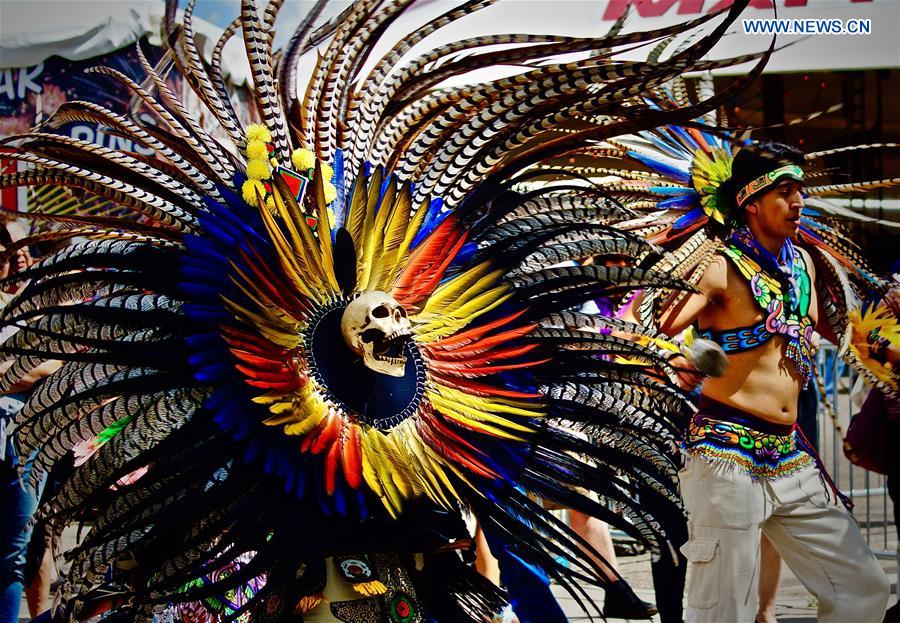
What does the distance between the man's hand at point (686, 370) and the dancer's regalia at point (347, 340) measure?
58cm

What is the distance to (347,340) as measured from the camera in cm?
261

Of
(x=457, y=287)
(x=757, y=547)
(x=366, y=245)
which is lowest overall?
(x=757, y=547)

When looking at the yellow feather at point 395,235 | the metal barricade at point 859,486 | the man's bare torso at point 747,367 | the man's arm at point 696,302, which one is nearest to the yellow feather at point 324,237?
the yellow feather at point 395,235

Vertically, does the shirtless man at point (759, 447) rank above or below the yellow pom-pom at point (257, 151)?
below

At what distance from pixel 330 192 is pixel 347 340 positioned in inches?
14.1

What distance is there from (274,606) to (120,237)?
2.95 feet

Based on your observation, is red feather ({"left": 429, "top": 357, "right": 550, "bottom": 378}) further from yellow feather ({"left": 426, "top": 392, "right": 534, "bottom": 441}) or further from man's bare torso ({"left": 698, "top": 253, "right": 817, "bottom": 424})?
man's bare torso ({"left": 698, "top": 253, "right": 817, "bottom": 424})

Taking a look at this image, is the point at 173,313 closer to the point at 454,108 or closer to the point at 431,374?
the point at 431,374

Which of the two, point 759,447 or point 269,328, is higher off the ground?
point 269,328

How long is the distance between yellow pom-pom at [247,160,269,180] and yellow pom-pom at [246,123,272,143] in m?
0.07

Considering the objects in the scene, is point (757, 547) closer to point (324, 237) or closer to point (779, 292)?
point (779, 292)

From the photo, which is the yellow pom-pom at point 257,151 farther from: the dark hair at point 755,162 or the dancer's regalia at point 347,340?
the dark hair at point 755,162

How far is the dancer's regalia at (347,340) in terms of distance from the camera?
2.52 meters

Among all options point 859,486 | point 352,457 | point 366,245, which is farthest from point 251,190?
point 859,486
